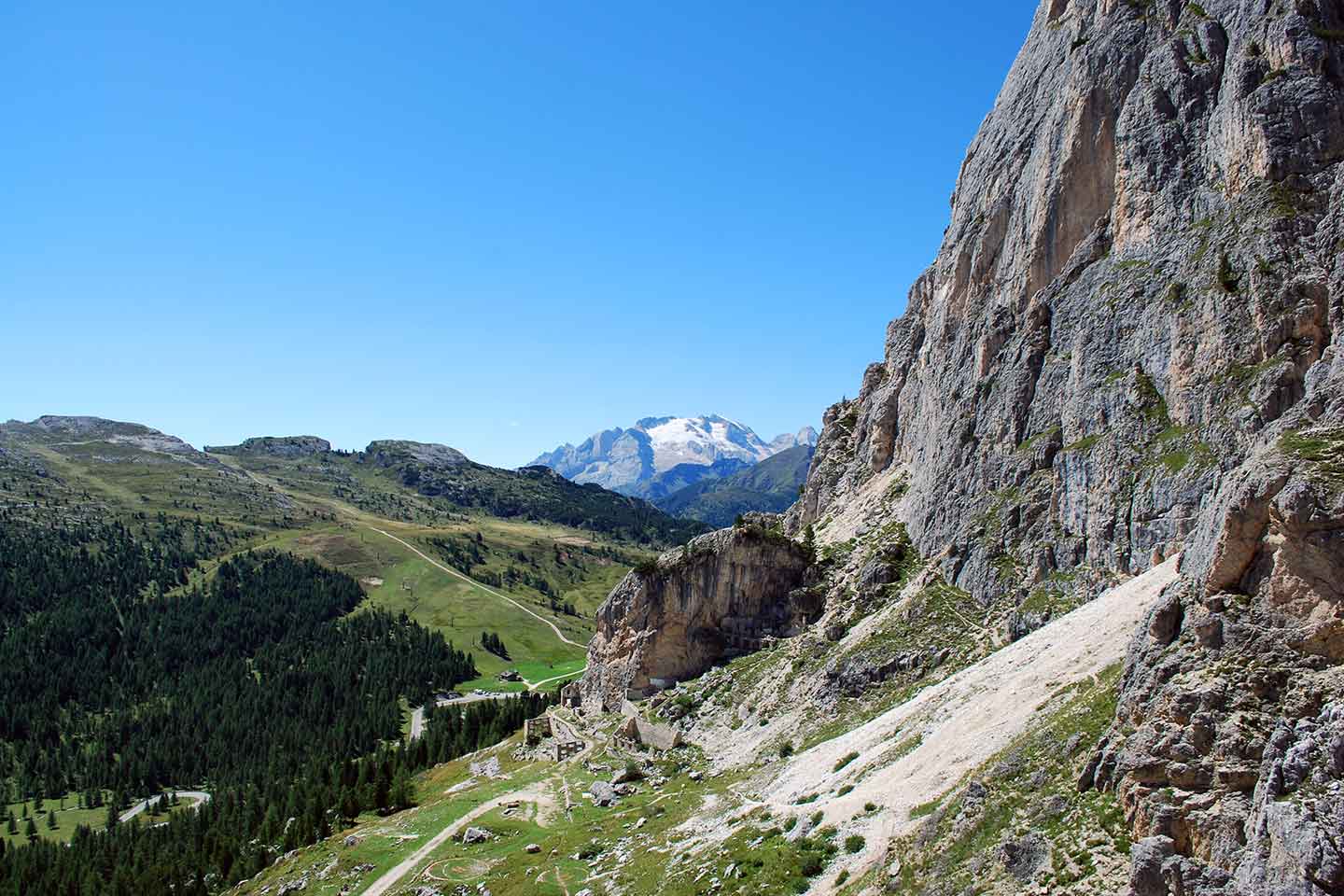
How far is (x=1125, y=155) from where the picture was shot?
79125mm

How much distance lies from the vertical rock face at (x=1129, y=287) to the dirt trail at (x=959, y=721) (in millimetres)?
Answer: 9682

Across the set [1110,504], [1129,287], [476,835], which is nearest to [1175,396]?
[1110,504]

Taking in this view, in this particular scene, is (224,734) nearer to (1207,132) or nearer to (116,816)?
(116,816)

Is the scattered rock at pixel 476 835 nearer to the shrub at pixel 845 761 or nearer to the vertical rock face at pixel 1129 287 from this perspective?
the shrub at pixel 845 761

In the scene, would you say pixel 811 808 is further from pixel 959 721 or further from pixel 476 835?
pixel 476 835

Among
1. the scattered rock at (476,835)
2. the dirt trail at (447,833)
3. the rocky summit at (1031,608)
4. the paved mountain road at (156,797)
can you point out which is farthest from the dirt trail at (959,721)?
the paved mountain road at (156,797)

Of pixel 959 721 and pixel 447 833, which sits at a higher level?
pixel 959 721

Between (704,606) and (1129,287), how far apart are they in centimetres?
6205

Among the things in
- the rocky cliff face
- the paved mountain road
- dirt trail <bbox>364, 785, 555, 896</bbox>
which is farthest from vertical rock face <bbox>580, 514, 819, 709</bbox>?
the paved mountain road

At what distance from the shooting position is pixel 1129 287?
75312 millimetres

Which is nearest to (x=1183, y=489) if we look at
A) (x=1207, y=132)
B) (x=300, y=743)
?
(x=1207, y=132)

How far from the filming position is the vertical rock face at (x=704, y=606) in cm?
10875

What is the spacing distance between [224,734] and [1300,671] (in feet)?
710

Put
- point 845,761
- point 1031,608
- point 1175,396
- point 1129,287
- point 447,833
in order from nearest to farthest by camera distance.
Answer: point 845,761
point 1175,396
point 1031,608
point 1129,287
point 447,833
